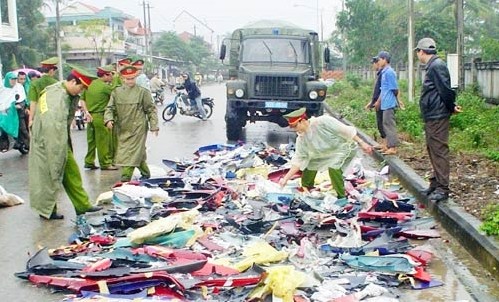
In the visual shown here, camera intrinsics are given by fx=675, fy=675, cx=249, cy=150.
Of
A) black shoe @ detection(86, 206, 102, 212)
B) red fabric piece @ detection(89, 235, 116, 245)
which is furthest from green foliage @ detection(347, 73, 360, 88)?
red fabric piece @ detection(89, 235, 116, 245)

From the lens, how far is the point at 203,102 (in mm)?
22969

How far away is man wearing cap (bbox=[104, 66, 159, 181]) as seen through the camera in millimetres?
9750

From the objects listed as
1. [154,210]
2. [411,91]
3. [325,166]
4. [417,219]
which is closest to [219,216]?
[154,210]

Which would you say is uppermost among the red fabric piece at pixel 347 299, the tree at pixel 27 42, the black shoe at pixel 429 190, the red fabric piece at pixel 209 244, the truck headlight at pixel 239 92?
the tree at pixel 27 42

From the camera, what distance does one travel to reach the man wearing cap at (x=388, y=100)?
1163cm

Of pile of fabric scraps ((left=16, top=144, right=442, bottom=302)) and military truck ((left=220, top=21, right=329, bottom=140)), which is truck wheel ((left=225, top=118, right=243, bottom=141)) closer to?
military truck ((left=220, top=21, right=329, bottom=140))

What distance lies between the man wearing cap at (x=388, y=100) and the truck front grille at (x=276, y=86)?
3.57 metres

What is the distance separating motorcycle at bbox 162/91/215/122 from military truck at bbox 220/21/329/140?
17.9ft

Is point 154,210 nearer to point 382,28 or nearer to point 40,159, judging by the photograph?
point 40,159

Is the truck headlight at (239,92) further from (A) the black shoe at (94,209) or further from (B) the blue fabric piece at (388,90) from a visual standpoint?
(A) the black shoe at (94,209)

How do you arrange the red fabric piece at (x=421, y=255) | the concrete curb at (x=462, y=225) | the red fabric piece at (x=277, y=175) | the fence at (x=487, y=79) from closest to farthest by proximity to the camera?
the concrete curb at (x=462, y=225) < the red fabric piece at (x=421, y=255) < the red fabric piece at (x=277, y=175) < the fence at (x=487, y=79)

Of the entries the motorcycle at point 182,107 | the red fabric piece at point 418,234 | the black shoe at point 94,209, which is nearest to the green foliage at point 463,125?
the red fabric piece at point 418,234

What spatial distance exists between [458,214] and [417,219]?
1.57ft

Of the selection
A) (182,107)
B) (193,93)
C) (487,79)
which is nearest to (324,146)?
(193,93)
